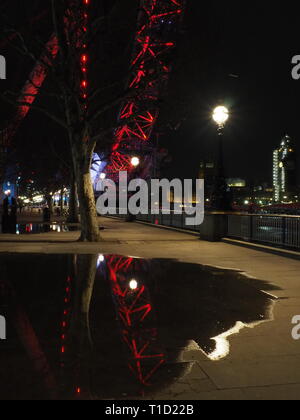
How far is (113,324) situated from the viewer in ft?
21.2

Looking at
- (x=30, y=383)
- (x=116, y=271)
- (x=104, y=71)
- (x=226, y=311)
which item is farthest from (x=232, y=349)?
(x=104, y=71)

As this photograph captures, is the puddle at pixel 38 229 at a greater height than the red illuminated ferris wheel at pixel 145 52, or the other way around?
the red illuminated ferris wheel at pixel 145 52

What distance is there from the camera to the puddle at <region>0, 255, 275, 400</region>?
175 inches

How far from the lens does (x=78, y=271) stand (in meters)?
11.1

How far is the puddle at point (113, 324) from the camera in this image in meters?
4.45

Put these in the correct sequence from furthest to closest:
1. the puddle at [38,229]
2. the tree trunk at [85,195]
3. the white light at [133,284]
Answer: the puddle at [38,229] < the tree trunk at [85,195] < the white light at [133,284]

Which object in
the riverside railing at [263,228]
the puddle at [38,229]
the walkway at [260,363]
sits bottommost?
the walkway at [260,363]

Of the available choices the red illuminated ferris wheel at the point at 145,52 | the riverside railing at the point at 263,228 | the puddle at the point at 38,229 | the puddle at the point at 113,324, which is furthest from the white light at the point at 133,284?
the puddle at the point at 38,229

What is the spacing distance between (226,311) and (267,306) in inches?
31.4

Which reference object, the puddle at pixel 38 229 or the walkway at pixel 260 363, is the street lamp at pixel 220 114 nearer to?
the walkway at pixel 260 363

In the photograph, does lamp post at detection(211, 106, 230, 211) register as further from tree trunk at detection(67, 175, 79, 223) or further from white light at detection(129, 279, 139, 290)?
tree trunk at detection(67, 175, 79, 223)

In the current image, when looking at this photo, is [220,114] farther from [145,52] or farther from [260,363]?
[260,363]

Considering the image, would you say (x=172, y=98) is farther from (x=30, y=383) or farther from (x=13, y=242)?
(x=30, y=383)

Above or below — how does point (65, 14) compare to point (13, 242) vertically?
above
